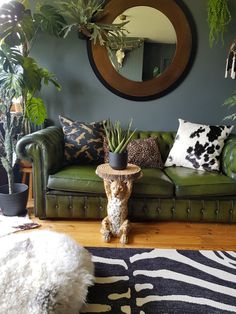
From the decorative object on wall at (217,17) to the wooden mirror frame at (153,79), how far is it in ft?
0.76

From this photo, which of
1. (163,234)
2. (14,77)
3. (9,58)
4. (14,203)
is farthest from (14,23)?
(163,234)

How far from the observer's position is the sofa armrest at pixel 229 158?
2.51 meters

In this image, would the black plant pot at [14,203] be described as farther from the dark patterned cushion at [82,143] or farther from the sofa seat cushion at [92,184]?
the dark patterned cushion at [82,143]

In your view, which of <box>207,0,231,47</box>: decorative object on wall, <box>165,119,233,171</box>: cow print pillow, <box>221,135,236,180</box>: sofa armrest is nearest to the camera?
<box>221,135,236,180</box>: sofa armrest

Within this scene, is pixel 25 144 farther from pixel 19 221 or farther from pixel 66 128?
pixel 19 221

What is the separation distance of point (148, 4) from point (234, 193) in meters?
2.14

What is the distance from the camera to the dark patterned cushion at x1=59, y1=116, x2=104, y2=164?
2.75 meters

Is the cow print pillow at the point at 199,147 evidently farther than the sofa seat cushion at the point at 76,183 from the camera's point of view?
Yes

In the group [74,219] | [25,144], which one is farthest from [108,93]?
[74,219]

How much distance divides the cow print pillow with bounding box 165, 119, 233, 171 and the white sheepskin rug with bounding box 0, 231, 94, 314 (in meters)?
1.54

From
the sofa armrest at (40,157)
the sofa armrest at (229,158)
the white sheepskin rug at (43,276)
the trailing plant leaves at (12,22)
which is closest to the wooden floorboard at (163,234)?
the sofa armrest at (40,157)

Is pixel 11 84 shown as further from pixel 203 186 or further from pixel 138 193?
→ pixel 203 186

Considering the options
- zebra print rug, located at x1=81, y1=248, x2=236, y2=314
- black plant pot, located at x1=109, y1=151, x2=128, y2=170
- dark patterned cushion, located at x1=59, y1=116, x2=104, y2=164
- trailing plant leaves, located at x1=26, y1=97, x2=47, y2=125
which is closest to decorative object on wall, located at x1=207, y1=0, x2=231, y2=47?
dark patterned cushion, located at x1=59, y1=116, x2=104, y2=164

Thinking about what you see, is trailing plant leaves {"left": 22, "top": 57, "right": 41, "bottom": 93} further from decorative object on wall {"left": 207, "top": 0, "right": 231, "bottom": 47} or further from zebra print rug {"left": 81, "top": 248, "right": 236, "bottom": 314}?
decorative object on wall {"left": 207, "top": 0, "right": 231, "bottom": 47}
